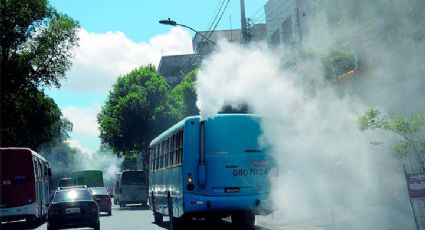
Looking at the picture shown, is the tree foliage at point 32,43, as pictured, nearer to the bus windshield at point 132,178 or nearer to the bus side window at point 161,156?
the bus windshield at point 132,178

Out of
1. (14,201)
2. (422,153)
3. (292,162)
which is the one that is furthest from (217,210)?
(14,201)

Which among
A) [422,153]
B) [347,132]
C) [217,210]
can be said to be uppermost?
[347,132]

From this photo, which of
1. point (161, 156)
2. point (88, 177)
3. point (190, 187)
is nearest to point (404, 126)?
point (190, 187)

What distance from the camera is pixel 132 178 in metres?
40.5

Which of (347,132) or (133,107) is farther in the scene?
(133,107)

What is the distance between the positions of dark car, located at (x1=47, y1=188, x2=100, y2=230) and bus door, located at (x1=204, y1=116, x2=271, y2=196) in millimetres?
5555

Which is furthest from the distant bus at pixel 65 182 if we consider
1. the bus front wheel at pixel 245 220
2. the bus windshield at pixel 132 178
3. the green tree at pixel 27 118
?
the bus front wheel at pixel 245 220

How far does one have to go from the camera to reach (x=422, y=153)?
476 inches

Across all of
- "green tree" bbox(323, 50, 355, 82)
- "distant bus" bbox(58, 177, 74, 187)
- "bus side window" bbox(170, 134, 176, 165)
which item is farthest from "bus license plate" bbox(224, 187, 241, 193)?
"distant bus" bbox(58, 177, 74, 187)

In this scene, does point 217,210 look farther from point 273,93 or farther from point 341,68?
point 341,68

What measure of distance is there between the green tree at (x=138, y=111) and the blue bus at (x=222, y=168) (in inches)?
1372

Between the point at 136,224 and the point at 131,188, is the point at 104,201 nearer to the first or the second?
the point at 136,224

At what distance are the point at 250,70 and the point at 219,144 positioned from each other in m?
5.47

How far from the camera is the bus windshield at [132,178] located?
40031 mm
